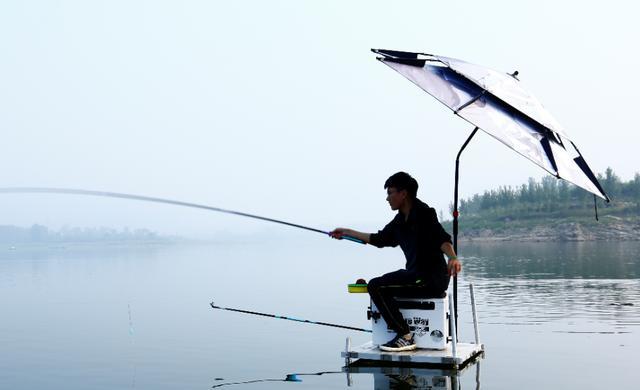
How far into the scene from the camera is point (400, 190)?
10.6 meters

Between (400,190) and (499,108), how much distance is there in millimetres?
1720

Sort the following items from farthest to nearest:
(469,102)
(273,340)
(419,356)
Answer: (273,340) → (419,356) → (469,102)

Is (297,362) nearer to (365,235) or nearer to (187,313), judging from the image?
(365,235)

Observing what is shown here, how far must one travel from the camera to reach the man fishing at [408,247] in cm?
1033

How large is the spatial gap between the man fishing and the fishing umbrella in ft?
4.22

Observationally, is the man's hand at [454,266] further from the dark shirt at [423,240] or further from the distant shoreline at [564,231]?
the distant shoreline at [564,231]

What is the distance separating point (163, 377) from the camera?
1169 centimetres

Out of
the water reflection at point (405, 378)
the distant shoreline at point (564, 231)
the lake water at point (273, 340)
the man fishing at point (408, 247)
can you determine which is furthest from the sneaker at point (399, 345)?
the distant shoreline at point (564, 231)

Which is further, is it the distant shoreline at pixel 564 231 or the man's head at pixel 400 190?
the distant shoreline at pixel 564 231

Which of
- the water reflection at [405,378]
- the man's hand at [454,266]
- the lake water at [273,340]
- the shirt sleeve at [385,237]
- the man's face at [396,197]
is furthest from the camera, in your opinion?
the lake water at [273,340]

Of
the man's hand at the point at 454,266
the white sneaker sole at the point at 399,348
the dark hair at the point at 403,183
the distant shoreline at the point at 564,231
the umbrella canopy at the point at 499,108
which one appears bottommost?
the white sneaker sole at the point at 399,348

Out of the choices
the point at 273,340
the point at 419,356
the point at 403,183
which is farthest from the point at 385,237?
the point at 273,340

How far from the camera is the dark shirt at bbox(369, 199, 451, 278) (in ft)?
33.8

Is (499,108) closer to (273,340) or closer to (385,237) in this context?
(385,237)
